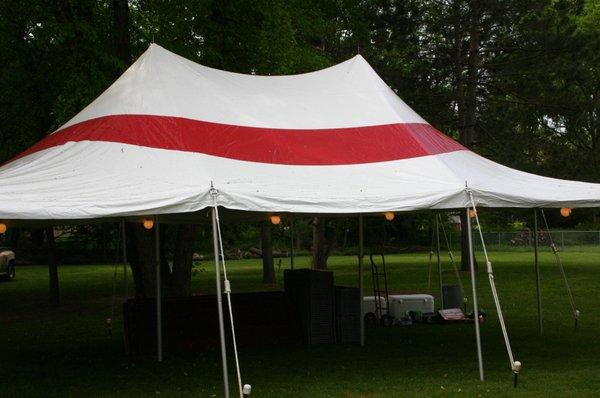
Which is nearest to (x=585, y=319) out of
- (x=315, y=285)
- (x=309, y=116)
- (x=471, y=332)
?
(x=471, y=332)

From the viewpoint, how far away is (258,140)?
1027cm

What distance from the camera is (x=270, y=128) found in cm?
1053

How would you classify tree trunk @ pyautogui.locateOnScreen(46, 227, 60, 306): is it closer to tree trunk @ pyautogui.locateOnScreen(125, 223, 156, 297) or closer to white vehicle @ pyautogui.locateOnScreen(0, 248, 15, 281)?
tree trunk @ pyautogui.locateOnScreen(125, 223, 156, 297)

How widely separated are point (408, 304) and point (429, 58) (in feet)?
47.8

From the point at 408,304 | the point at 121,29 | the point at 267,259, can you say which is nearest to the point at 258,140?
the point at 121,29

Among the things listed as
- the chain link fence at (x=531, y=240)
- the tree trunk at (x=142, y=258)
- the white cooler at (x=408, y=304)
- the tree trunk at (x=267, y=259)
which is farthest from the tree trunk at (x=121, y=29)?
the chain link fence at (x=531, y=240)

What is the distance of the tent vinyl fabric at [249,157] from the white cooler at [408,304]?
4.12 m

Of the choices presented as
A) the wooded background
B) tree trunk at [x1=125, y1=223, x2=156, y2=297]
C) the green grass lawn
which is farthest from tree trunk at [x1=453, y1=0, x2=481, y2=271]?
tree trunk at [x1=125, y1=223, x2=156, y2=297]

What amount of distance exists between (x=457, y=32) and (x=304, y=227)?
1863cm

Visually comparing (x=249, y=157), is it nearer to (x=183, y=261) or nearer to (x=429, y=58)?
(x=183, y=261)

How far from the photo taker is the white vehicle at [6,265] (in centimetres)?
2822

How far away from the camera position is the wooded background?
15000 millimetres

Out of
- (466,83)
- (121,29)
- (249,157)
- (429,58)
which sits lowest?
(249,157)

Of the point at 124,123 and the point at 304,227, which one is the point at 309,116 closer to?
the point at 124,123
